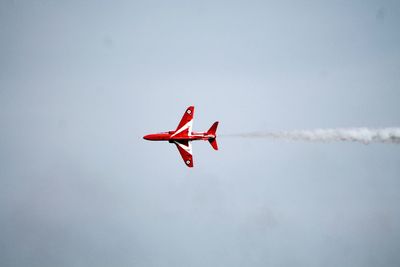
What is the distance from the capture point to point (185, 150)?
73.9 metres

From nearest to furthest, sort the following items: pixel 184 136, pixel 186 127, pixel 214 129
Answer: pixel 214 129 < pixel 184 136 < pixel 186 127

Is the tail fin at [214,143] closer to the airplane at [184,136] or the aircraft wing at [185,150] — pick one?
the airplane at [184,136]

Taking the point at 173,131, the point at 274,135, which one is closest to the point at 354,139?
the point at 274,135

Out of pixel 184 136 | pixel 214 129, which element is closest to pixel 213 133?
pixel 214 129

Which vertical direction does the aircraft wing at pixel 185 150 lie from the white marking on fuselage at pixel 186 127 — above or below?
below

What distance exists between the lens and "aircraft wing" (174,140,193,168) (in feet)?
242

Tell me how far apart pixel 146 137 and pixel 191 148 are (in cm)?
822

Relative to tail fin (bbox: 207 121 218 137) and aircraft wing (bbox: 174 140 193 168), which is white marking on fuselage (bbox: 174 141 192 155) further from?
tail fin (bbox: 207 121 218 137)

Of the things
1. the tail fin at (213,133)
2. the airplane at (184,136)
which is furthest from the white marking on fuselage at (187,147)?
the tail fin at (213,133)

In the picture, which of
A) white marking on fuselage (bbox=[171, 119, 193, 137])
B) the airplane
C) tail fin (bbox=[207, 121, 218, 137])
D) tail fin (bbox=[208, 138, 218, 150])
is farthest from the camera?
white marking on fuselage (bbox=[171, 119, 193, 137])

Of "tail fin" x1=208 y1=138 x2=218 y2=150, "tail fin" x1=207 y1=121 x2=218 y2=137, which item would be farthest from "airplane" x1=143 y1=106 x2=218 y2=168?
"tail fin" x1=208 y1=138 x2=218 y2=150

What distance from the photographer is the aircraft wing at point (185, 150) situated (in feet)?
242

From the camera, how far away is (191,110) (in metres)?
75.2

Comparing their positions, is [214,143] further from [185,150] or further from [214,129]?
[185,150]
